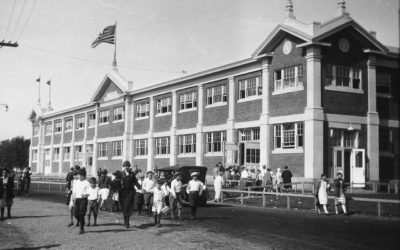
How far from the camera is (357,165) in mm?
29828

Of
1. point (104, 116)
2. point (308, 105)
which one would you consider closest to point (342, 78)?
point (308, 105)

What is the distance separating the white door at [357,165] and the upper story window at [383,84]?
14.5 feet

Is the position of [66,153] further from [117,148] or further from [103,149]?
[117,148]

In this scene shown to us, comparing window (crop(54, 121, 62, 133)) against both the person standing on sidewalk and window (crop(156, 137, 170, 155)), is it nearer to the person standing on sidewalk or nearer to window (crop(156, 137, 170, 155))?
window (crop(156, 137, 170, 155))

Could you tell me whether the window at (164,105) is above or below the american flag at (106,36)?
below

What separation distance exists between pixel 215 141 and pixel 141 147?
13379 mm

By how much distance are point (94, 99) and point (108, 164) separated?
834 centimetres

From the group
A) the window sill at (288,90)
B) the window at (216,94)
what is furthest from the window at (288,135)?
the window at (216,94)

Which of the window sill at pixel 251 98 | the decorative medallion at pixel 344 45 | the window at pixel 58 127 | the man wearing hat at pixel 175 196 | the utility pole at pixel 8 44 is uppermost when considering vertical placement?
the decorative medallion at pixel 344 45

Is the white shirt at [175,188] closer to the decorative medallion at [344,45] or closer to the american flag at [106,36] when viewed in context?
the decorative medallion at [344,45]

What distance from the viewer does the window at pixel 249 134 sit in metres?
33.9

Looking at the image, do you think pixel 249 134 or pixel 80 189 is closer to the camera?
pixel 80 189

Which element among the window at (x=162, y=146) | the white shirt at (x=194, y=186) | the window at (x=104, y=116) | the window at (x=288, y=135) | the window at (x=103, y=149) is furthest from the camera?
the window at (x=104, y=116)

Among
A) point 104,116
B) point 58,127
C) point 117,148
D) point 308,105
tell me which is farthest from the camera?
point 58,127
